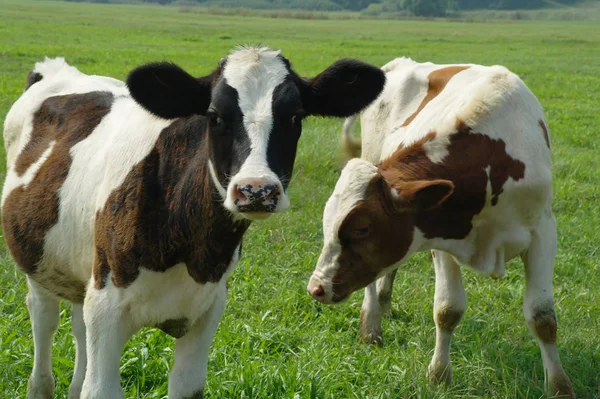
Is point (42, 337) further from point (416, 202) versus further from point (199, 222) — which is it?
point (416, 202)

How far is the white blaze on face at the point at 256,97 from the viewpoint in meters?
3.42

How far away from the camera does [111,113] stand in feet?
15.7

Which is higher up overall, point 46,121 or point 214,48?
point 46,121

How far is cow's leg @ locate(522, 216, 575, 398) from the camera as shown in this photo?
535 centimetres

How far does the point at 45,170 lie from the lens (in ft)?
15.6

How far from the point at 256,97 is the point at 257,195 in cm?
67

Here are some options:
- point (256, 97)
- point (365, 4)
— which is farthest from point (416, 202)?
point (365, 4)

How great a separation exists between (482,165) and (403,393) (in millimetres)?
1545

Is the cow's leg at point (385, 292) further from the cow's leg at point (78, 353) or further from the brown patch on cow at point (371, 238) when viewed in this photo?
the cow's leg at point (78, 353)

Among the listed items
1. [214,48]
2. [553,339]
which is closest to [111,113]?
[553,339]

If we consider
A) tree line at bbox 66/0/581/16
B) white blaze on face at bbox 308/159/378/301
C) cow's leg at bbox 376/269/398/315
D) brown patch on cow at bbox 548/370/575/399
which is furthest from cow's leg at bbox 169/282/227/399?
tree line at bbox 66/0/581/16

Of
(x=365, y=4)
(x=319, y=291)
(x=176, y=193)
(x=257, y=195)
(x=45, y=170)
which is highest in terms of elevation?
(x=257, y=195)

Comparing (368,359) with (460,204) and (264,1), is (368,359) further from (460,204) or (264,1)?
(264,1)

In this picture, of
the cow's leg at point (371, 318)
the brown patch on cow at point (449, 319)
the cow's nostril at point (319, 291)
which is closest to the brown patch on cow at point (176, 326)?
the cow's nostril at point (319, 291)
